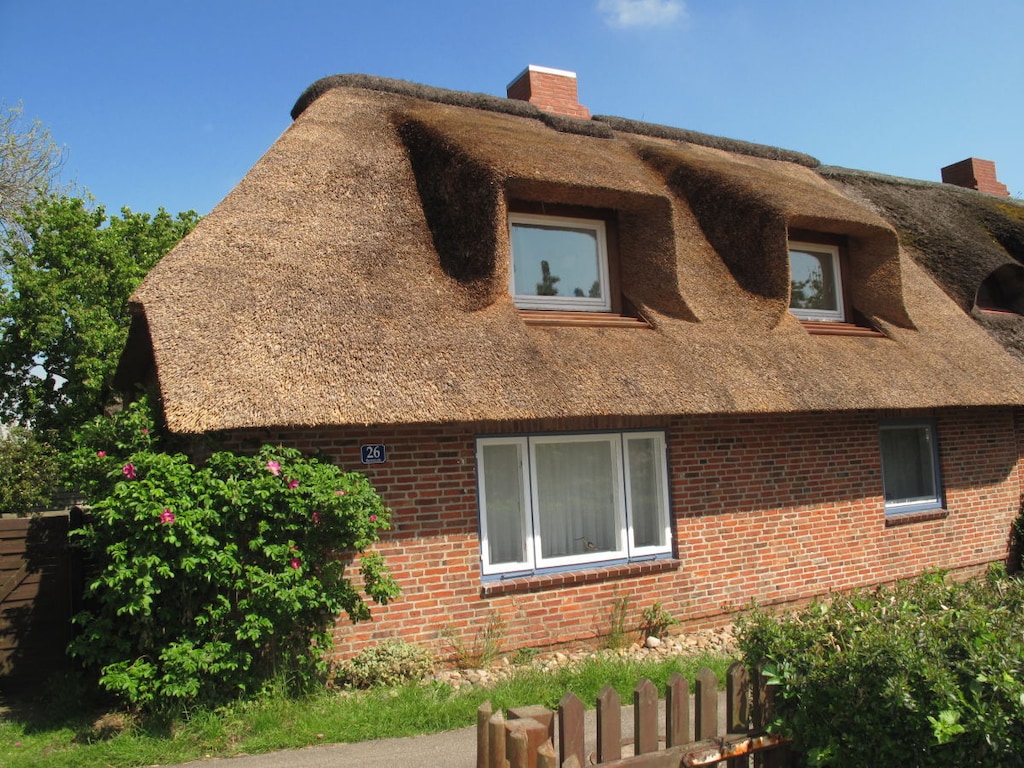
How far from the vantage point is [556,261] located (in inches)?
328

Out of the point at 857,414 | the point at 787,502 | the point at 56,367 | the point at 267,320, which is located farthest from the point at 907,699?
the point at 56,367

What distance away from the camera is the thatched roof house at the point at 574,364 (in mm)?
6211

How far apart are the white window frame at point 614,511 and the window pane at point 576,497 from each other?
56 millimetres

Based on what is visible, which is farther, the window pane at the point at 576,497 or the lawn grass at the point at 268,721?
the window pane at the point at 576,497

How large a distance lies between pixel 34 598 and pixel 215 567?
2.76 metres

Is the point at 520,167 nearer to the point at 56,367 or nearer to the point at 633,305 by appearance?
the point at 633,305

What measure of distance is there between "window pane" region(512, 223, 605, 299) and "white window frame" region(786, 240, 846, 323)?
283 cm

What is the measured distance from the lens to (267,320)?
6047 mm

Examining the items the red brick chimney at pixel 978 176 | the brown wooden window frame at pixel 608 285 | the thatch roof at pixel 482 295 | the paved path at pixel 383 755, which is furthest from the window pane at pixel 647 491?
the red brick chimney at pixel 978 176

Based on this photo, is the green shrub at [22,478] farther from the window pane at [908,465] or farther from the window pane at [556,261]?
the window pane at [908,465]

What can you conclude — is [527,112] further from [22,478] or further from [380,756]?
[22,478]

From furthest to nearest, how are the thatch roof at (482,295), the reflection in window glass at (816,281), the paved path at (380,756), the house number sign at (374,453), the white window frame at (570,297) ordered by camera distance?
1. the reflection in window glass at (816,281)
2. the white window frame at (570,297)
3. the house number sign at (374,453)
4. the thatch roof at (482,295)
5. the paved path at (380,756)

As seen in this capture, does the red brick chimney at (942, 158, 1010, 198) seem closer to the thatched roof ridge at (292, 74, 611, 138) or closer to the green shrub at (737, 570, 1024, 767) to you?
the thatched roof ridge at (292, 74, 611, 138)

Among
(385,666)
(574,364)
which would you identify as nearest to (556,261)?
(574,364)
